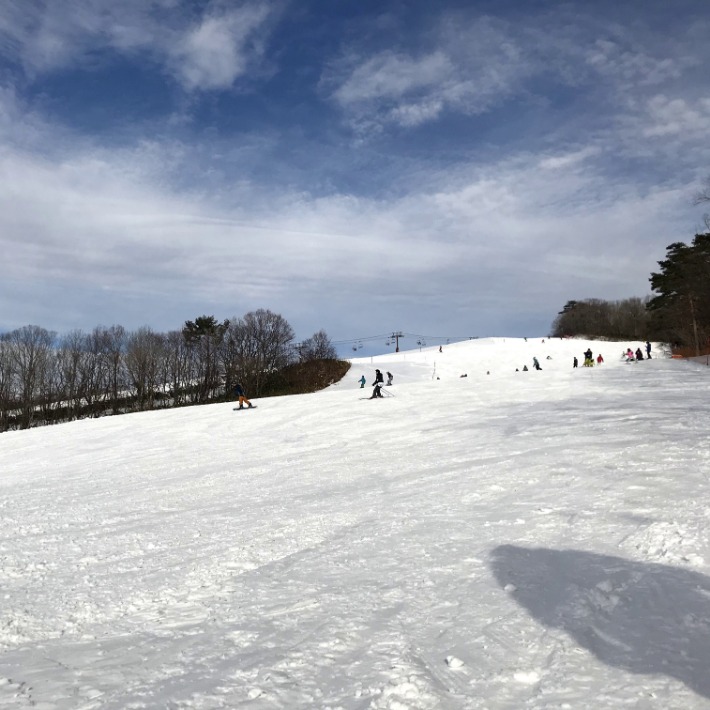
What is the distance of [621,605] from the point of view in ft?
15.5

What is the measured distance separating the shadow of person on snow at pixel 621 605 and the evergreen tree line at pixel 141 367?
6387 cm

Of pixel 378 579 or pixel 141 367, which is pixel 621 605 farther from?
pixel 141 367

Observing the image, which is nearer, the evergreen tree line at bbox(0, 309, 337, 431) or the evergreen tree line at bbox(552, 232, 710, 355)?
the evergreen tree line at bbox(552, 232, 710, 355)

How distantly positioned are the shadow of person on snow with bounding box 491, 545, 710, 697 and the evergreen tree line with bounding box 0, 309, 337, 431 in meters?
63.9

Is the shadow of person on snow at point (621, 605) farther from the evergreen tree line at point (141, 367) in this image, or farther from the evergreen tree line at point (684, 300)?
the evergreen tree line at point (141, 367)

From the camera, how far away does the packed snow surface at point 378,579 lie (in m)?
3.78

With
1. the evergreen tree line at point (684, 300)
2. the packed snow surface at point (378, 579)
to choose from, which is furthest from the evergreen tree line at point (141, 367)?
the packed snow surface at point (378, 579)

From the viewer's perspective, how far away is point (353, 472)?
1172 cm

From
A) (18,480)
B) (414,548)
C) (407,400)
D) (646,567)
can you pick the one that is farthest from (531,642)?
(407,400)

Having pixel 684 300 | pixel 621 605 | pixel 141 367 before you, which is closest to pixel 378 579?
pixel 621 605

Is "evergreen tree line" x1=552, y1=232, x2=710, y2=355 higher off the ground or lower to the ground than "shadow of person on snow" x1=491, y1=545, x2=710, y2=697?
higher

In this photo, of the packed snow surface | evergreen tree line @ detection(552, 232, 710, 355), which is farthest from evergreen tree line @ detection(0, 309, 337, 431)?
the packed snow surface

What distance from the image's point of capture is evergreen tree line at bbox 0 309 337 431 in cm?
6800

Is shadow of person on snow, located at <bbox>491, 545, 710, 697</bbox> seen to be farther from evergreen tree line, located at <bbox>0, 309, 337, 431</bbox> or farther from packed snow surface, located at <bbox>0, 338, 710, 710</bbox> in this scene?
evergreen tree line, located at <bbox>0, 309, 337, 431</bbox>
